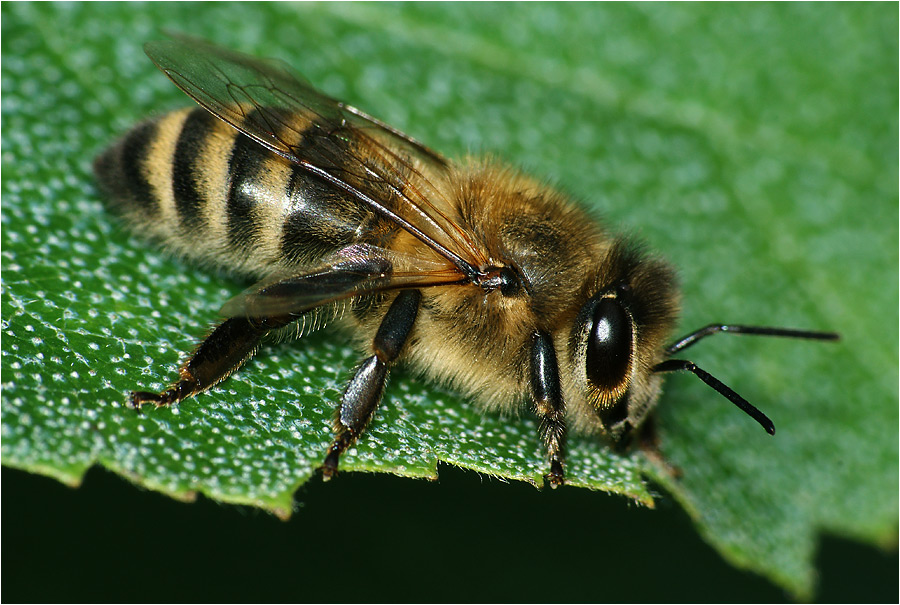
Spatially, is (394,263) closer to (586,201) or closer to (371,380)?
(371,380)

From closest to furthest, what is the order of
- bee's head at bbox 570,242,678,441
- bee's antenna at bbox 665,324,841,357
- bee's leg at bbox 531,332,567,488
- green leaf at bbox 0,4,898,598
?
green leaf at bbox 0,4,898,598 < bee's head at bbox 570,242,678,441 < bee's leg at bbox 531,332,567,488 < bee's antenna at bbox 665,324,841,357

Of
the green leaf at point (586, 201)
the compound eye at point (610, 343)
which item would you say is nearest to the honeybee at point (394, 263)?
the compound eye at point (610, 343)

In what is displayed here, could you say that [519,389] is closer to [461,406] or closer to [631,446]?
[461,406]

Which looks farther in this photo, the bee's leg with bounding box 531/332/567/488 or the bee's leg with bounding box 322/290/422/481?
the bee's leg with bounding box 531/332/567/488

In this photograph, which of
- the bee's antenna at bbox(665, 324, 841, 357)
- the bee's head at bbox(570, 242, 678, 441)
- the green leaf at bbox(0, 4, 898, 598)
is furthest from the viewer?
Result: the bee's antenna at bbox(665, 324, 841, 357)

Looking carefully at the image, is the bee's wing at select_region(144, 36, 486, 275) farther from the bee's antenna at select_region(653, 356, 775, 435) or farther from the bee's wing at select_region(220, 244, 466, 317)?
the bee's antenna at select_region(653, 356, 775, 435)

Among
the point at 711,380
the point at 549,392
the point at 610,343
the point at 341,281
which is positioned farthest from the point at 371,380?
the point at 711,380

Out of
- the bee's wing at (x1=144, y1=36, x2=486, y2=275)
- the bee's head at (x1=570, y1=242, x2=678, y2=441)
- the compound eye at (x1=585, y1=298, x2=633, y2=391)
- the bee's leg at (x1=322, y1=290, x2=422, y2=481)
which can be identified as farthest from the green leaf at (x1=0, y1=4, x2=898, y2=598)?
the bee's wing at (x1=144, y1=36, x2=486, y2=275)
